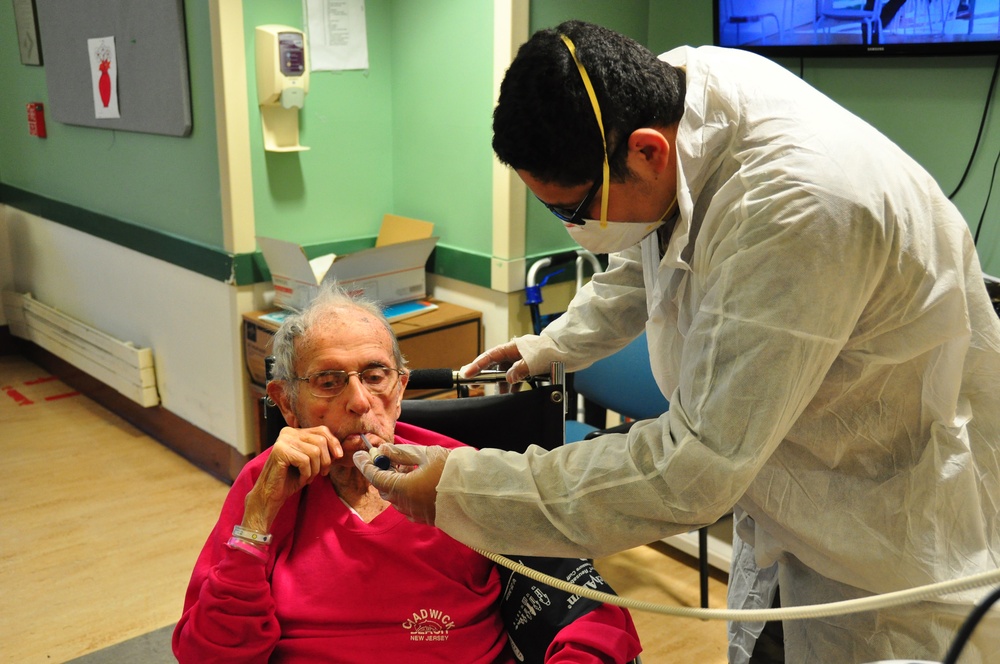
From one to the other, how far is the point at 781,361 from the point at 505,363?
892mm

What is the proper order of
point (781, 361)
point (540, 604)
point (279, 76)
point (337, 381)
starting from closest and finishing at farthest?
point (781, 361)
point (540, 604)
point (337, 381)
point (279, 76)

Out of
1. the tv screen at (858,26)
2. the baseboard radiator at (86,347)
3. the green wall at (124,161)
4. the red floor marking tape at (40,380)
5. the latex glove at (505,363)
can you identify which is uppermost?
the tv screen at (858,26)

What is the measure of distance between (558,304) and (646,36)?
41.1 inches

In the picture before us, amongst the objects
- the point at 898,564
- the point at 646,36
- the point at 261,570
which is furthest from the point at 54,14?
the point at 898,564

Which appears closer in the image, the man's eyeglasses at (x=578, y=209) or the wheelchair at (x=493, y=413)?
the man's eyeglasses at (x=578, y=209)

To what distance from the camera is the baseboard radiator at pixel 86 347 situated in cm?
366

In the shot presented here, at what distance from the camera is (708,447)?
1037mm

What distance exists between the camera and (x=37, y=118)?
13.6 ft

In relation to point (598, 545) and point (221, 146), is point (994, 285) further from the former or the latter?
point (221, 146)

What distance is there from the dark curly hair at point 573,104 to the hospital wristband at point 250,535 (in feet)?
2.35

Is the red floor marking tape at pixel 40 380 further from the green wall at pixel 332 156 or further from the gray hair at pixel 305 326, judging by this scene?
the gray hair at pixel 305 326

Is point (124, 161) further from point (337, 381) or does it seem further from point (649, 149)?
point (649, 149)

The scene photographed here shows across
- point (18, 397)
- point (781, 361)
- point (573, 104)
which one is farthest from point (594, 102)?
point (18, 397)

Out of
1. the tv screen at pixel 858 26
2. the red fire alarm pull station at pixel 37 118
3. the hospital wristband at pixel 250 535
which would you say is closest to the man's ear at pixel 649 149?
the hospital wristband at pixel 250 535
